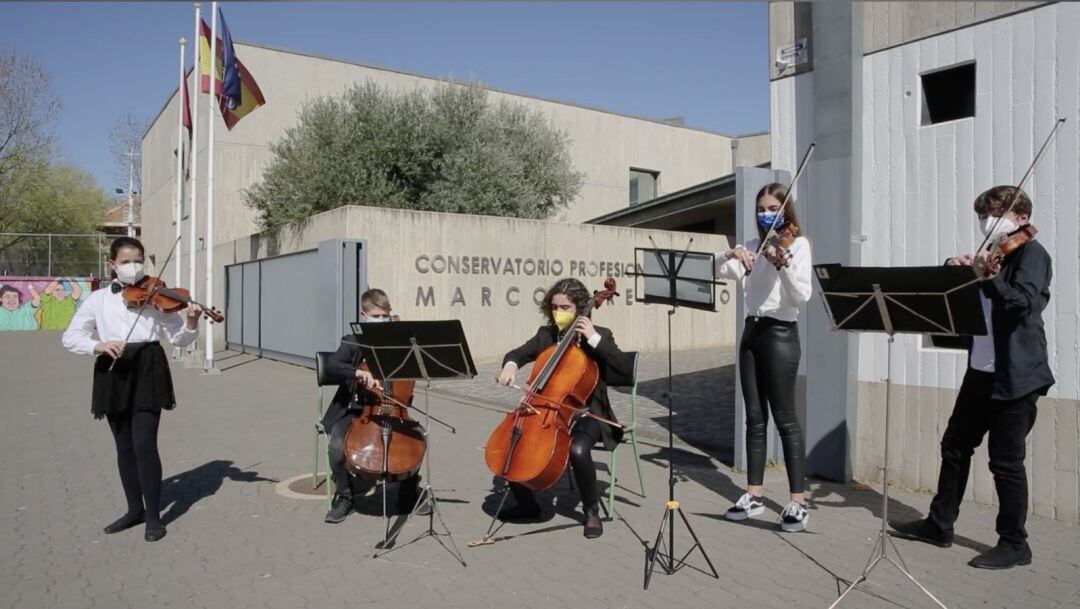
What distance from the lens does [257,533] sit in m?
5.04

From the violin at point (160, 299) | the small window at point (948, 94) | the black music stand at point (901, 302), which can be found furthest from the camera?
the small window at point (948, 94)

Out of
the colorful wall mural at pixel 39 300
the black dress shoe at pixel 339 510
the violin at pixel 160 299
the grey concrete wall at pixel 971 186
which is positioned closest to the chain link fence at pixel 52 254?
the colorful wall mural at pixel 39 300

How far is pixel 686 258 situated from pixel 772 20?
10.9 ft

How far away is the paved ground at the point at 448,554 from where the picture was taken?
395 cm

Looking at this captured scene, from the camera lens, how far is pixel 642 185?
32969 mm

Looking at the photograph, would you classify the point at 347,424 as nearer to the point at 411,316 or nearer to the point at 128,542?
the point at 128,542

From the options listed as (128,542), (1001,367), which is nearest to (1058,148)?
(1001,367)

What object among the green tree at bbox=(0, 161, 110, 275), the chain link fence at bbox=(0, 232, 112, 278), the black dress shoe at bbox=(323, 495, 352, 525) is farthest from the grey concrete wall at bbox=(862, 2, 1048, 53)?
the green tree at bbox=(0, 161, 110, 275)

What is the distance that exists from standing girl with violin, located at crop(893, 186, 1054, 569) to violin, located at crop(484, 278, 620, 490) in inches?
78.8

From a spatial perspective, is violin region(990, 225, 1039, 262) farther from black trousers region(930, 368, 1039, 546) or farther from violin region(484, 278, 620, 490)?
violin region(484, 278, 620, 490)

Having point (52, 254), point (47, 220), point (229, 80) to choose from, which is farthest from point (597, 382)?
point (47, 220)

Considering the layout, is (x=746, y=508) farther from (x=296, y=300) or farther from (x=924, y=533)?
(x=296, y=300)

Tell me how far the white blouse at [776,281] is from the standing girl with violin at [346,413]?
226 centimetres

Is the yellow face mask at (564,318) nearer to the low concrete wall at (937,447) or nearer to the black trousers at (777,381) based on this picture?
the black trousers at (777,381)
